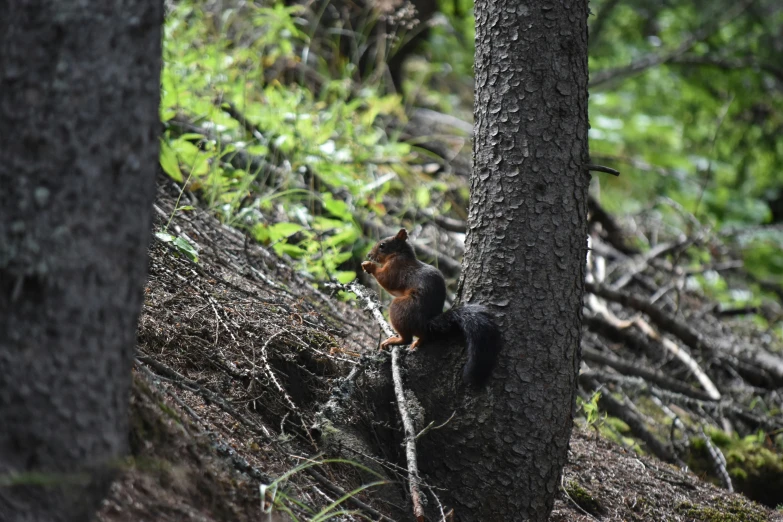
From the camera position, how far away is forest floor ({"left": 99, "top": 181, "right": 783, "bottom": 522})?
5.77 feet

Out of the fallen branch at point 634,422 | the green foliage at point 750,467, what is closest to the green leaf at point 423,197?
the fallen branch at point 634,422

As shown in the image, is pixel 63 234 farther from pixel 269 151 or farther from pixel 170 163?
pixel 269 151

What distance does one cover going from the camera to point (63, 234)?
1245 millimetres

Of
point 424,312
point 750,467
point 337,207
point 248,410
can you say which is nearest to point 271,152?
point 337,207

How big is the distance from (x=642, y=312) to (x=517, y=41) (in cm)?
292

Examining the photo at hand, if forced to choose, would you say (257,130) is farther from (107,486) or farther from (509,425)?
(107,486)

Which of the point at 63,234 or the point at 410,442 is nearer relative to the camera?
the point at 63,234

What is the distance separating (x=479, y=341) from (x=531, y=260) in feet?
1.06

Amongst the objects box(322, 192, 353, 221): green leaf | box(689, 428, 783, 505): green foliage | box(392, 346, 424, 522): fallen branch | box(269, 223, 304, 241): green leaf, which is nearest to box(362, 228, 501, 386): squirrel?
box(392, 346, 424, 522): fallen branch

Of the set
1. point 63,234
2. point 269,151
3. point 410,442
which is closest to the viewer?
point 63,234

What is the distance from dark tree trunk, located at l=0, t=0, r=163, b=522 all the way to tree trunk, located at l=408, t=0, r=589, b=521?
1379 mm

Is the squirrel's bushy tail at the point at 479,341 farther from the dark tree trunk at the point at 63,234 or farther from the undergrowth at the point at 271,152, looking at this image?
the dark tree trunk at the point at 63,234

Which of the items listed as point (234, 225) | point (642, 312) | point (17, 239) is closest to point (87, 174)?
point (17, 239)

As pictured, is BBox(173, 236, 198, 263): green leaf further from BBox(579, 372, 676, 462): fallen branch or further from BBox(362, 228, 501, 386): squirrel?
BBox(579, 372, 676, 462): fallen branch
